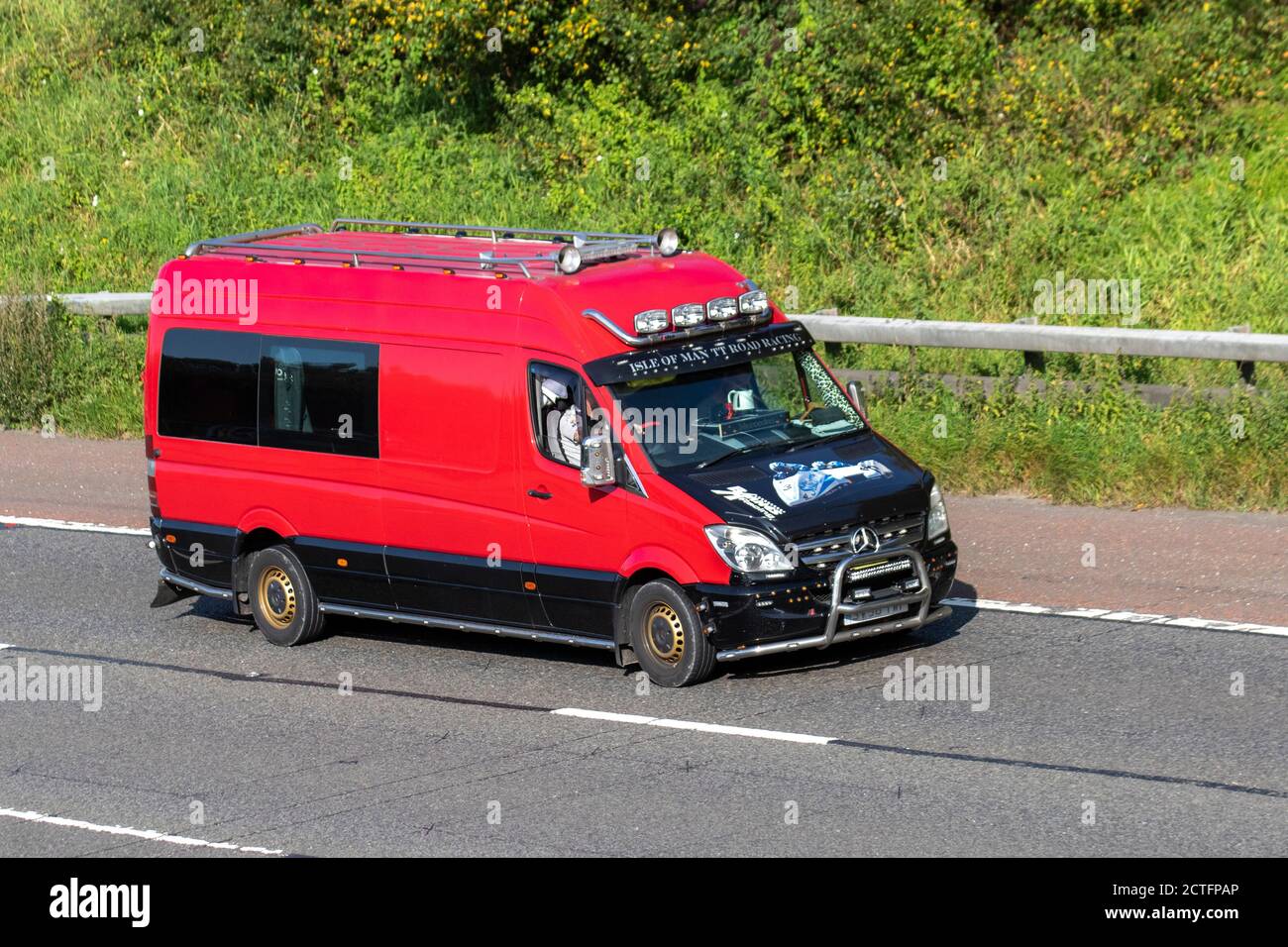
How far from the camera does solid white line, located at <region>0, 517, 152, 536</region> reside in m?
15.9

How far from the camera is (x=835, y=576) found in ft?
33.8

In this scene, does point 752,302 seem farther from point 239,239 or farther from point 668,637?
point 239,239

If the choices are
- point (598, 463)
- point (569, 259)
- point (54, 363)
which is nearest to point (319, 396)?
point (569, 259)

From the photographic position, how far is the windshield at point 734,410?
10805mm

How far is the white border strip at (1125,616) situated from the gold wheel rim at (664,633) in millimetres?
2310

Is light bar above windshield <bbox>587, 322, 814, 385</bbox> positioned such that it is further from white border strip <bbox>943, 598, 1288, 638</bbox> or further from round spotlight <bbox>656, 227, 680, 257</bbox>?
white border strip <bbox>943, 598, 1288, 638</bbox>

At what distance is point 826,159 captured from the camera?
2080cm

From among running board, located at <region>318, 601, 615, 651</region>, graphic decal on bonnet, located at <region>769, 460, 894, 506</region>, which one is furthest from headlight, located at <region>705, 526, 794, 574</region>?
running board, located at <region>318, 601, 615, 651</region>

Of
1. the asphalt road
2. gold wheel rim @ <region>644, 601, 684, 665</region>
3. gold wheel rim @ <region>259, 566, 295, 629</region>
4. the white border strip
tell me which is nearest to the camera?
the asphalt road

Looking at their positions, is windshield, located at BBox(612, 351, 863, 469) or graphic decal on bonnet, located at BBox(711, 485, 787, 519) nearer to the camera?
graphic decal on bonnet, located at BBox(711, 485, 787, 519)

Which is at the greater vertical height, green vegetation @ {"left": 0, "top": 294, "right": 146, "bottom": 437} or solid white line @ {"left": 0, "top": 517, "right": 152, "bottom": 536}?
green vegetation @ {"left": 0, "top": 294, "right": 146, "bottom": 437}

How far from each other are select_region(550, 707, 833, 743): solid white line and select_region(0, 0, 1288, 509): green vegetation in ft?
17.8

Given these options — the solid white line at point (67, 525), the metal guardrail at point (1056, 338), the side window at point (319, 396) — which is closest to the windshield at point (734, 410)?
the side window at point (319, 396)
